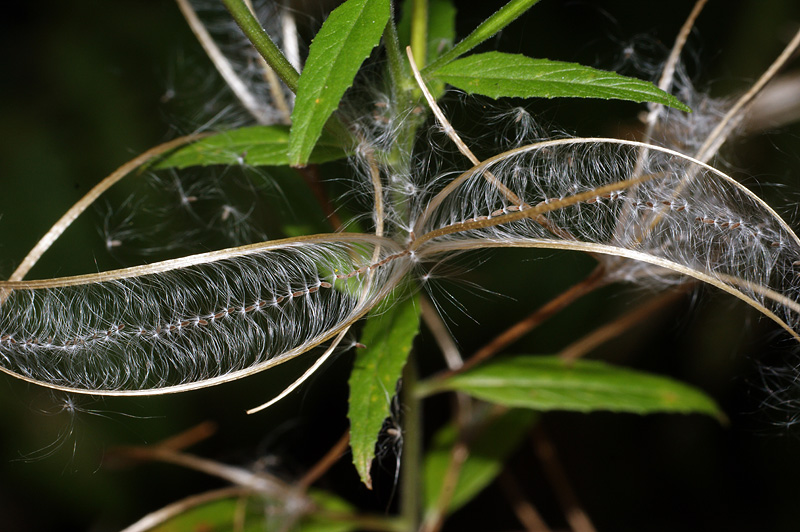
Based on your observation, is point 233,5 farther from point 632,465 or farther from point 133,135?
point 632,465

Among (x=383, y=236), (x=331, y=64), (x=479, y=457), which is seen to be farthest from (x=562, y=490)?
(x=331, y=64)

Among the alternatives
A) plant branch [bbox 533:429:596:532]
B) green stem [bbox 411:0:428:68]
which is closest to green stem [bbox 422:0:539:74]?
green stem [bbox 411:0:428:68]

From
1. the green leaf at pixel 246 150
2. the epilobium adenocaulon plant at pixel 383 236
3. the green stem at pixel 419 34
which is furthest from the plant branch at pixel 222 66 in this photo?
the green stem at pixel 419 34

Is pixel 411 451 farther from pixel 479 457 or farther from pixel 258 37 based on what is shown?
pixel 258 37

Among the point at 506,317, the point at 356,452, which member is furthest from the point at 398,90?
the point at 506,317

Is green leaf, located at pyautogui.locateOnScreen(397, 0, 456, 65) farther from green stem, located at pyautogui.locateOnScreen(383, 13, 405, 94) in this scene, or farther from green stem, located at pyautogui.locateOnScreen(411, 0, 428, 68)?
green stem, located at pyautogui.locateOnScreen(383, 13, 405, 94)

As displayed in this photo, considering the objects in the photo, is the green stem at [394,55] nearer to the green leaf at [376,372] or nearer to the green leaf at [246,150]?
the green leaf at [246,150]
